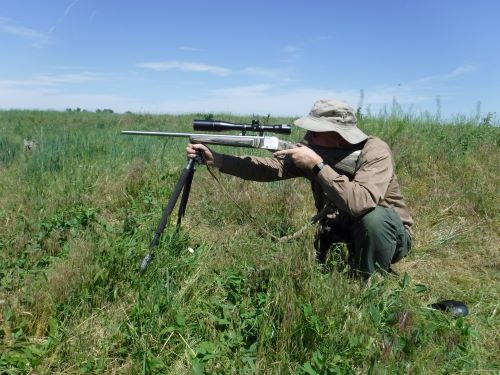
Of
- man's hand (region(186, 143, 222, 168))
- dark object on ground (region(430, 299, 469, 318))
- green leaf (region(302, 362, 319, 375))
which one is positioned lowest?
dark object on ground (region(430, 299, 469, 318))

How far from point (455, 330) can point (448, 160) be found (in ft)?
13.4

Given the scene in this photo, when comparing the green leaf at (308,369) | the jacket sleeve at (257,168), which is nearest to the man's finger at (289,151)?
the jacket sleeve at (257,168)

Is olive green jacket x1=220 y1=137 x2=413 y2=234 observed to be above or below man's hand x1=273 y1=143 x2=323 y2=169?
below

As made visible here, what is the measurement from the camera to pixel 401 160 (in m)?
5.83

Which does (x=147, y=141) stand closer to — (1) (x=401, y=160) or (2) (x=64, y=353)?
(1) (x=401, y=160)

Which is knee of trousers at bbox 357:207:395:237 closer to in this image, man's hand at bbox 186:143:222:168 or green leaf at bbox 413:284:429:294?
green leaf at bbox 413:284:429:294

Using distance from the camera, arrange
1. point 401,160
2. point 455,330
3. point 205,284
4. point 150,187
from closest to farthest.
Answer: point 455,330 < point 205,284 < point 150,187 < point 401,160

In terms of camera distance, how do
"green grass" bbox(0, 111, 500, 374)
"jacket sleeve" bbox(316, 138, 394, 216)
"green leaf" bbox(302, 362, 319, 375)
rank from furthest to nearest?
1. "jacket sleeve" bbox(316, 138, 394, 216)
2. "green grass" bbox(0, 111, 500, 374)
3. "green leaf" bbox(302, 362, 319, 375)

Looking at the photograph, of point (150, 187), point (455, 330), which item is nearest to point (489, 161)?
point (455, 330)

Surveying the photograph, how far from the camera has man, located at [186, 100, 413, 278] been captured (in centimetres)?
270

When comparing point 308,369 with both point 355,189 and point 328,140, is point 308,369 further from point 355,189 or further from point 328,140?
point 328,140

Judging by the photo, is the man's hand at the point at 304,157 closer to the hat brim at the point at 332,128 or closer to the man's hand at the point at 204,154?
the hat brim at the point at 332,128

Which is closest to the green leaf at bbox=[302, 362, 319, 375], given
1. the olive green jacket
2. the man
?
the man

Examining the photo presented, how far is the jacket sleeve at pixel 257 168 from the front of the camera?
11.0 ft
